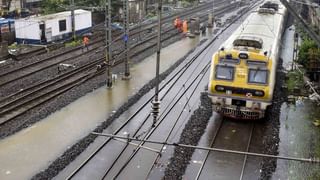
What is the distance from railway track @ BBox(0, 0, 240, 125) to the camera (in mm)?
16656

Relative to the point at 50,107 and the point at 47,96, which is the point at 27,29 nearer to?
the point at 47,96

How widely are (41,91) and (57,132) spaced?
5223 millimetres

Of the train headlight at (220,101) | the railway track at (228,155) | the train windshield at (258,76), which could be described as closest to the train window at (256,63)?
the train windshield at (258,76)

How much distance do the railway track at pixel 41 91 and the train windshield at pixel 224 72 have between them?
23.6ft

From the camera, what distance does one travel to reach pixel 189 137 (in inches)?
551

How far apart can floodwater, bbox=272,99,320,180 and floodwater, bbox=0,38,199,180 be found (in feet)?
20.5

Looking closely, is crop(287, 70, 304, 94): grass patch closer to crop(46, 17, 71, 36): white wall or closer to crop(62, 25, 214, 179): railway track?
crop(62, 25, 214, 179): railway track

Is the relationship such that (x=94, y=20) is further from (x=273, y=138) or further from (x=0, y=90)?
(x=273, y=138)

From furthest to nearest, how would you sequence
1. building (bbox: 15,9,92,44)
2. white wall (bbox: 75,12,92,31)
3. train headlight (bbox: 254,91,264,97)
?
1. white wall (bbox: 75,12,92,31)
2. building (bbox: 15,9,92,44)
3. train headlight (bbox: 254,91,264,97)

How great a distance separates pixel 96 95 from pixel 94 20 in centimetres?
2269

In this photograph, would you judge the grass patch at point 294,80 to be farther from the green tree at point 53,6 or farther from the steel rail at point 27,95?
the green tree at point 53,6

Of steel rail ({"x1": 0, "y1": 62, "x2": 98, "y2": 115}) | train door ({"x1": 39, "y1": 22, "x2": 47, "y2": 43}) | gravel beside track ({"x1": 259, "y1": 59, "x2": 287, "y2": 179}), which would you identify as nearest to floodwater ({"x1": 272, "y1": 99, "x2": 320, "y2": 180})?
gravel beside track ({"x1": 259, "y1": 59, "x2": 287, "y2": 179})

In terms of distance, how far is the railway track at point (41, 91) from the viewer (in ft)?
54.6

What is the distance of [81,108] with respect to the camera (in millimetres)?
17016
